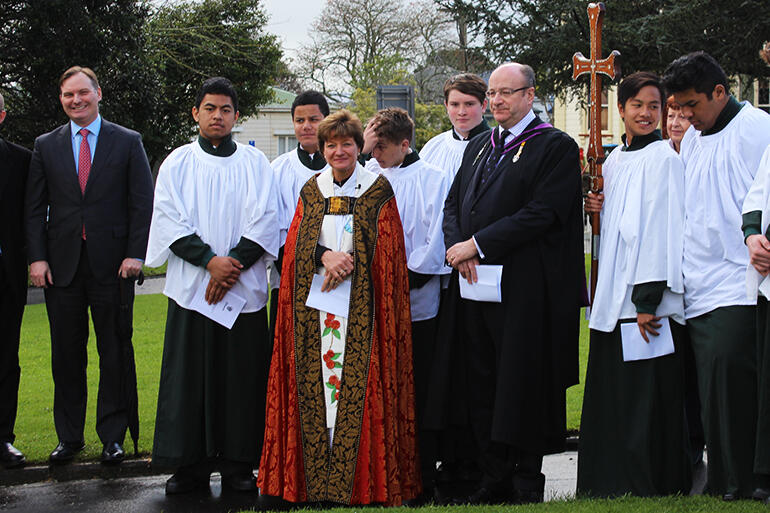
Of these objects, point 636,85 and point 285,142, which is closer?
point 636,85

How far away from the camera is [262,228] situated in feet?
19.3

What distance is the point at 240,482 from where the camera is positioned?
19.3 feet

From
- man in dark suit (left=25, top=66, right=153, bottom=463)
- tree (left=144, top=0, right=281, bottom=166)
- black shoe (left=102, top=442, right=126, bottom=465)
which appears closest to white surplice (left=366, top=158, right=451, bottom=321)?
man in dark suit (left=25, top=66, right=153, bottom=463)

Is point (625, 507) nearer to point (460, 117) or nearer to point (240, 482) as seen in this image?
point (240, 482)

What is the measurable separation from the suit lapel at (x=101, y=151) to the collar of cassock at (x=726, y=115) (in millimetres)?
4062

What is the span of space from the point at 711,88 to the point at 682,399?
5.82 ft

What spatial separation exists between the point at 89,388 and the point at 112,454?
291 centimetres

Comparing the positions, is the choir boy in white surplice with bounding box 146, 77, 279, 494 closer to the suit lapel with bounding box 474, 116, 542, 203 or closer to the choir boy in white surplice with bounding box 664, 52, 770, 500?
the suit lapel with bounding box 474, 116, 542, 203

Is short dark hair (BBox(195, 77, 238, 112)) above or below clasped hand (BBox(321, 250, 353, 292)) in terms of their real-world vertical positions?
above

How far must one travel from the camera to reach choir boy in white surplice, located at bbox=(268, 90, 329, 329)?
636 centimetres

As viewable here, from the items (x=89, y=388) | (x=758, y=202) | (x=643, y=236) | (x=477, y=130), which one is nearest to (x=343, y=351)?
(x=643, y=236)

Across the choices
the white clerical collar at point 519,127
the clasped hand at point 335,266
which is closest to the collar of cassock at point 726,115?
the white clerical collar at point 519,127

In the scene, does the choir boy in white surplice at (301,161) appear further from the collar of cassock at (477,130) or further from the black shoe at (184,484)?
the black shoe at (184,484)

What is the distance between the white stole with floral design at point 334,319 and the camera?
5.37 meters
